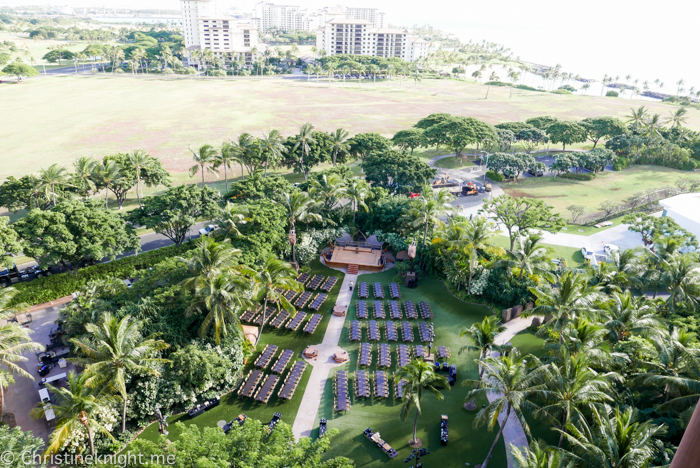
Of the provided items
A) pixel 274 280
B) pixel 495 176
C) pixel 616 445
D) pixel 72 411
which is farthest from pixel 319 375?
pixel 495 176

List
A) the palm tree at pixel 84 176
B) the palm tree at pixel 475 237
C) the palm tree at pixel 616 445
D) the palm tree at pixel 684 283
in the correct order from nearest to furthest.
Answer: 1. the palm tree at pixel 616 445
2. the palm tree at pixel 684 283
3. the palm tree at pixel 475 237
4. the palm tree at pixel 84 176

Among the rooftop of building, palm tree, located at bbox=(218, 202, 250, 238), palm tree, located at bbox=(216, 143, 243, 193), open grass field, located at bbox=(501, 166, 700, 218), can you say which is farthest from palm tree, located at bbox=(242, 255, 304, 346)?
the rooftop of building

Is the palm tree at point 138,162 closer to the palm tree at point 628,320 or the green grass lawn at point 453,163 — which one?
the green grass lawn at point 453,163

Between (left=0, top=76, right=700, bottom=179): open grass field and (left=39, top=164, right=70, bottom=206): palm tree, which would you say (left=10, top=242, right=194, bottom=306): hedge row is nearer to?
(left=39, top=164, right=70, bottom=206): palm tree

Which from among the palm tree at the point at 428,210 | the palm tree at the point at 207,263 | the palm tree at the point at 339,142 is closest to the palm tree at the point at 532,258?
the palm tree at the point at 428,210

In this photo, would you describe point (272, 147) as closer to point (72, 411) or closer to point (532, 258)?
point (532, 258)

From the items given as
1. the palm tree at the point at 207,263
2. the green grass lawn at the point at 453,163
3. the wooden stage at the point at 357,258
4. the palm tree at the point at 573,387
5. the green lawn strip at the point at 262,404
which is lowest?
the green lawn strip at the point at 262,404
